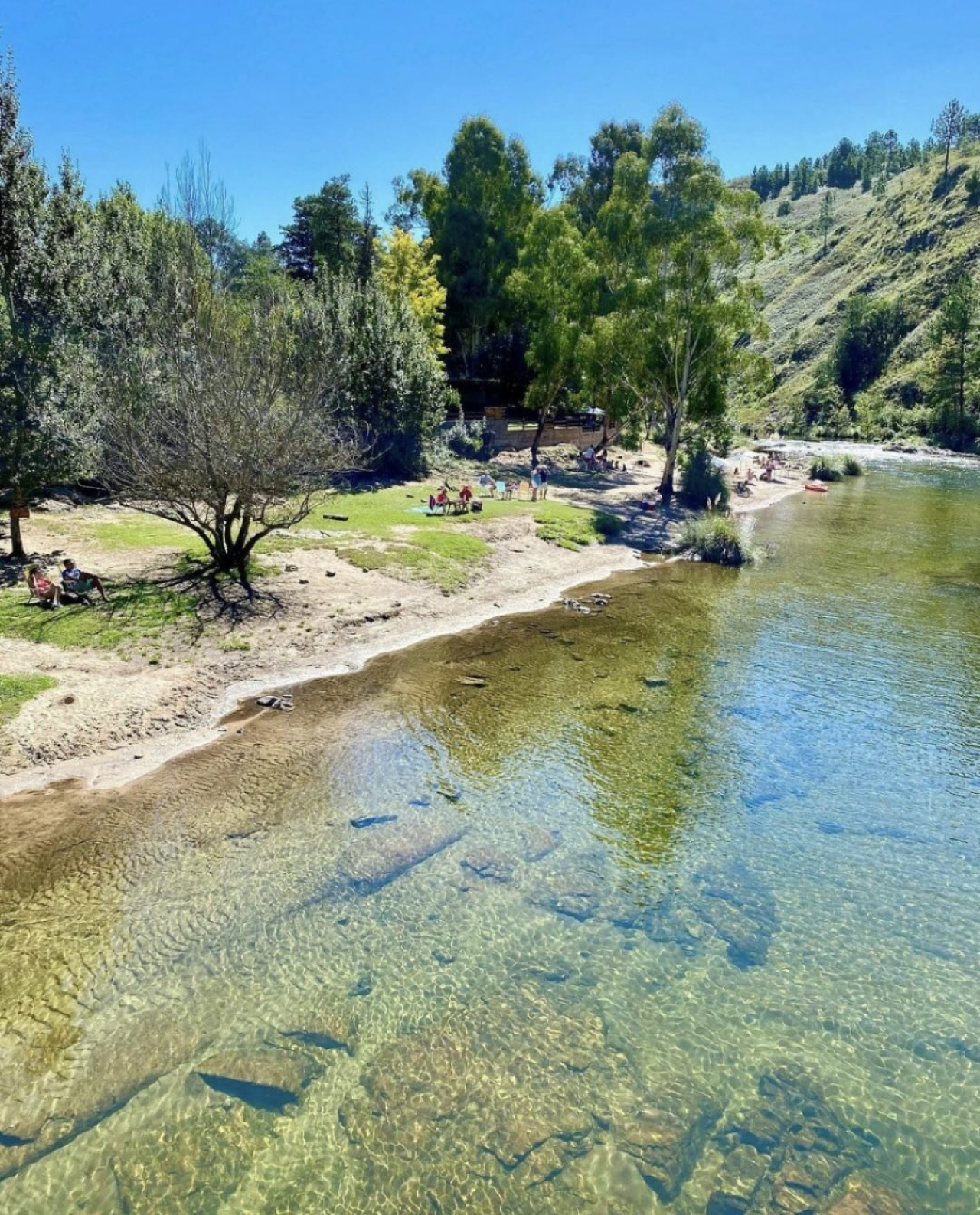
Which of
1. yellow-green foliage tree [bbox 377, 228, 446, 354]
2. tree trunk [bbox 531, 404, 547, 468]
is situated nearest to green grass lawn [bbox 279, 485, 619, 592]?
tree trunk [bbox 531, 404, 547, 468]

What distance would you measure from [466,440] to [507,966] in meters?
45.2

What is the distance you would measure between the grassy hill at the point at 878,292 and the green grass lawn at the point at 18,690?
83.9m

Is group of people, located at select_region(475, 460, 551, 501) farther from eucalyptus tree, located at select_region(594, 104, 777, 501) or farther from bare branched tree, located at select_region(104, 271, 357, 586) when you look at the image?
bare branched tree, located at select_region(104, 271, 357, 586)

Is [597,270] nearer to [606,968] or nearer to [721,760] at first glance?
[721,760]

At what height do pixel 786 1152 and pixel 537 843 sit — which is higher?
pixel 537 843

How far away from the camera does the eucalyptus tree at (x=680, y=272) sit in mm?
38562

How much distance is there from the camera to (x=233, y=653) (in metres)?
→ 19.2

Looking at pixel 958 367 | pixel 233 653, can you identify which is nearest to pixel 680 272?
pixel 233 653

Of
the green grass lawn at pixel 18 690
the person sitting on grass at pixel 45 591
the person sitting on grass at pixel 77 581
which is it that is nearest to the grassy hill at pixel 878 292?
the person sitting on grass at pixel 77 581

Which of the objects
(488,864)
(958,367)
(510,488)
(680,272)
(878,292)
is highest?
(878,292)

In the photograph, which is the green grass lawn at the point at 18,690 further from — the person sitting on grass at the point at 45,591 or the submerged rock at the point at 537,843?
the submerged rock at the point at 537,843

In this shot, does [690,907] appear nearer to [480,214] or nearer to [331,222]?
[480,214]

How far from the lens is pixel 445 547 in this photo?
2912 centimetres

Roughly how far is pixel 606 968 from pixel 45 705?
12.5 meters
